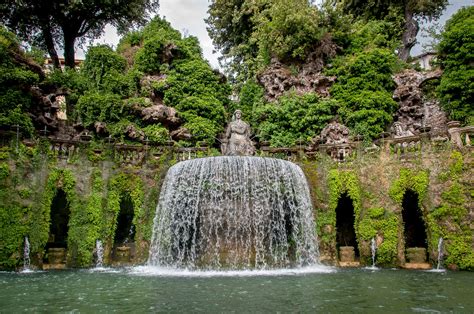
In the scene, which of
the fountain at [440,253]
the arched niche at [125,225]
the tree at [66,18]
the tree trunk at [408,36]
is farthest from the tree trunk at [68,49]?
Result: the fountain at [440,253]

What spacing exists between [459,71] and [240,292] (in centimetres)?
1690

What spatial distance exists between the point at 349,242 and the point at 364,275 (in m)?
6.35

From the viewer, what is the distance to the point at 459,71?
19656 mm

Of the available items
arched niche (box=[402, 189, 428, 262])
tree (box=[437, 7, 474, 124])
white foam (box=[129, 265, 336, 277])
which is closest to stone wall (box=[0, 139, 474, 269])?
white foam (box=[129, 265, 336, 277])

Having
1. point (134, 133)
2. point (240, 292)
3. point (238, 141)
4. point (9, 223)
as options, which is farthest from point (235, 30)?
point (240, 292)

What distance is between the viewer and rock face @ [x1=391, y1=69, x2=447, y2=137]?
22.1 meters

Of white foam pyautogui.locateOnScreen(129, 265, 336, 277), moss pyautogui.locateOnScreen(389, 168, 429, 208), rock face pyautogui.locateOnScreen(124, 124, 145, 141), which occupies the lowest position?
white foam pyautogui.locateOnScreen(129, 265, 336, 277)

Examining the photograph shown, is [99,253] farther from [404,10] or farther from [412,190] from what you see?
[404,10]

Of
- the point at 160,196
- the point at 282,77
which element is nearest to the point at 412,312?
the point at 160,196

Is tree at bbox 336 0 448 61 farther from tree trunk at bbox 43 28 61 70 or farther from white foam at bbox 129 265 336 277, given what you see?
white foam at bbox 129 265 336 277

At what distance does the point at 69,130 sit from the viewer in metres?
22.1

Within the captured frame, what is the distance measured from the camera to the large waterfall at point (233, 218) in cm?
1320

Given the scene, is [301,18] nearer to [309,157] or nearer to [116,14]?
[309,157]

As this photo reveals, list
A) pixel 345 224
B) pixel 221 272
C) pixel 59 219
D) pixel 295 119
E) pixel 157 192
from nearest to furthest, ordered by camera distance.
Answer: pixel 221 272 → pixel 157 192 → pixel 59 219 → pixel 345 224 → pixel 295 119
